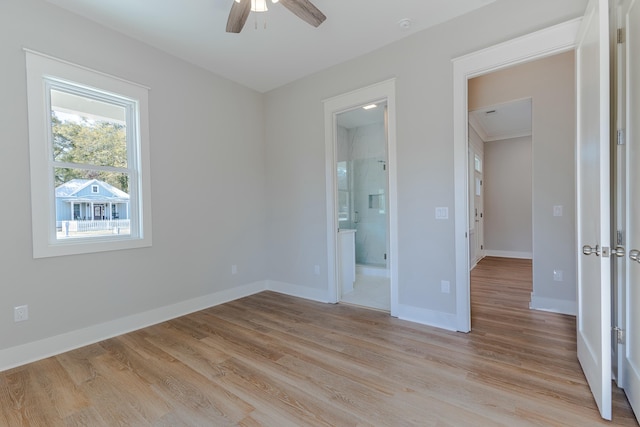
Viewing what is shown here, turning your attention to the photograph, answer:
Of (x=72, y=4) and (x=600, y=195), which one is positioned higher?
(x=72, y=4)

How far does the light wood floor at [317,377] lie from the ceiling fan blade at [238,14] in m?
2.58

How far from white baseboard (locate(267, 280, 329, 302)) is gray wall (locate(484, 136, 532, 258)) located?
5.03m

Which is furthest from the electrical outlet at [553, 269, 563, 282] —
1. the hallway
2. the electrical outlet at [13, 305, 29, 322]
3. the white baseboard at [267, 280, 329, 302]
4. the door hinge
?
the electrical outlet at [13, 305, 29, 322]

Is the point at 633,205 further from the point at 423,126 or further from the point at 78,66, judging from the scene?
the point at 78,66

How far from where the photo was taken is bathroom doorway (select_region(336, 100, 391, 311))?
5055mm

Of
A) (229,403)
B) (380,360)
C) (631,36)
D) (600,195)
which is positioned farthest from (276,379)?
(631,36)

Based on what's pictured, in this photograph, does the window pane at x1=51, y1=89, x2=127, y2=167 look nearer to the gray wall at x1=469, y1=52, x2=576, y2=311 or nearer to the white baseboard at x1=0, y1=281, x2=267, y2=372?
the white baseboard at x1=0, y1=281, x2=267, y2=372

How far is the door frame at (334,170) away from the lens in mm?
2992

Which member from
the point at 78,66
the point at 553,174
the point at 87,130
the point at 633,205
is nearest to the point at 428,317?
the point at 633,205

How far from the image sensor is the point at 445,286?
271 centimetres

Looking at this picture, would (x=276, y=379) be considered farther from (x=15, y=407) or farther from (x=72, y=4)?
(x=72, y=4)

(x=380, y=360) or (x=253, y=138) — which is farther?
(x=253, y=138)

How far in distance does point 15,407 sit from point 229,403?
1.28 m

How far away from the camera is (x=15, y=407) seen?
1.70 metres
